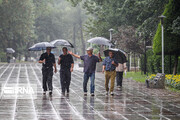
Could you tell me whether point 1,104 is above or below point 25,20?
below

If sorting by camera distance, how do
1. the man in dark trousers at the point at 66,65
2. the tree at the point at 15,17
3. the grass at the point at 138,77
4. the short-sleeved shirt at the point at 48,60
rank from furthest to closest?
the tree at the point at 15,17 → the grass at the point at 138,77 → the man in dark trousers at the point at 66,65 → the short-sleeved shirt at the point at 48,60

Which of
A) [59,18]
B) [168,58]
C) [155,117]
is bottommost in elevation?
[155,117]

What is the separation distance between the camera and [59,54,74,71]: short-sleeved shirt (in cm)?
1541

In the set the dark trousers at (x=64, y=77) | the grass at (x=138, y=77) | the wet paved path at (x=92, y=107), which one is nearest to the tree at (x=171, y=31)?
the grass at (x=138, y=77)

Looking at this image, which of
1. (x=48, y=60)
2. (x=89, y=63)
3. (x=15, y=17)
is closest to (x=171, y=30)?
(x=89, y=63)

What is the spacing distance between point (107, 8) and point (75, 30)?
7420cm

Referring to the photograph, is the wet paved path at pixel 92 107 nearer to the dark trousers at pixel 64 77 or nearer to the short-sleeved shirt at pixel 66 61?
the dark trousers at pixel 64 77

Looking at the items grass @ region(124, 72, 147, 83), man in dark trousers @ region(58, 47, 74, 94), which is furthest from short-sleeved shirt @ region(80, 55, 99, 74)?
grass @ region(124, 72, 147, 83)

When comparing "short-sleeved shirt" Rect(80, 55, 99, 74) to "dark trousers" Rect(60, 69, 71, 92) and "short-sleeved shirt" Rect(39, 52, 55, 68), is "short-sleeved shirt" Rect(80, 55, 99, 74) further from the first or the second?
"short-sleeved shirt" Rect(39, 52, 55, 68)

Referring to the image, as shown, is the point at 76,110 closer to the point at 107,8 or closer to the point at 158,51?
the point at 158,51

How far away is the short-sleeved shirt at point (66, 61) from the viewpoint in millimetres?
15414

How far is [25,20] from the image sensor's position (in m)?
66.2

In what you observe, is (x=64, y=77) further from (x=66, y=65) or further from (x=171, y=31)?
(x=171, y=31)

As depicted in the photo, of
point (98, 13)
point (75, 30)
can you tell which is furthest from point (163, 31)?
point (75, 30)
